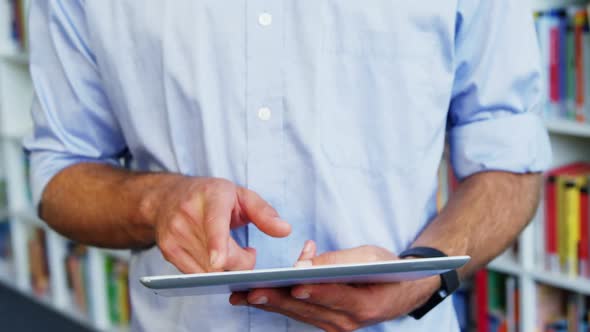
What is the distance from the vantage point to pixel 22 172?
420 centimetres

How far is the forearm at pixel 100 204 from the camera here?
1.11 m

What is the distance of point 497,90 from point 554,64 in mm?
1264

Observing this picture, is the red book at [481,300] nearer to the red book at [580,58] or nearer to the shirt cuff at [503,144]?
the red book at [580,58]

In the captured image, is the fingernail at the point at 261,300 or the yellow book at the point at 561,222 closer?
the fingernail at the point at 261,300

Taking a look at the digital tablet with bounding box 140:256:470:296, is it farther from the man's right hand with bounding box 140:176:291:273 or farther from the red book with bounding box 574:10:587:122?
the red book with bounding box 574:10:587:122

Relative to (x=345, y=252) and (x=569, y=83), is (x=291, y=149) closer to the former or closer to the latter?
(x=345, y=252)

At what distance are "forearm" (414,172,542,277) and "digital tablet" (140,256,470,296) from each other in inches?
10.2

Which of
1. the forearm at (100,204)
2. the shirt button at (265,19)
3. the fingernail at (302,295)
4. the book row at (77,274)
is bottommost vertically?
the book row at (77,274)

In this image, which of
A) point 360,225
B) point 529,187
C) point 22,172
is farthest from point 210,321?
point 22,172

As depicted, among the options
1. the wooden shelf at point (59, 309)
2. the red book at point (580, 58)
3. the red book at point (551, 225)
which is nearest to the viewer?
the red book at point (580, 58)

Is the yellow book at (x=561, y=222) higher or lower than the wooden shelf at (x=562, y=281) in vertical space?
higher

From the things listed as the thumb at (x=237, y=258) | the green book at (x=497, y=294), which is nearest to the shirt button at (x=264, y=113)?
the thumb at (x=237, y=258)

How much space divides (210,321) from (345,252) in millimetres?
284

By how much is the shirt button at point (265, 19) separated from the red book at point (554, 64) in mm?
1440
